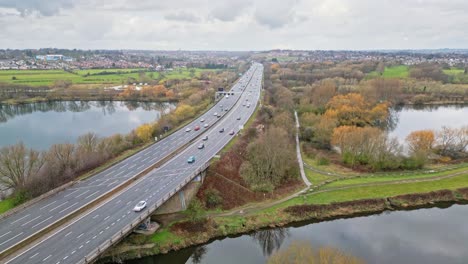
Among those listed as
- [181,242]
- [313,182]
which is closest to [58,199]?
[181,242]

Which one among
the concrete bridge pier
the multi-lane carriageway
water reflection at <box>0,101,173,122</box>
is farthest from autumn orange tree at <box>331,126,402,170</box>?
water reflection at <box>0,101,173,122</box>

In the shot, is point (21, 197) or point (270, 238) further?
point (270, 238)

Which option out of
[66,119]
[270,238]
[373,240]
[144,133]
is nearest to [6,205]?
[144,133]

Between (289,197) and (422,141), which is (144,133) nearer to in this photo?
(289,197)

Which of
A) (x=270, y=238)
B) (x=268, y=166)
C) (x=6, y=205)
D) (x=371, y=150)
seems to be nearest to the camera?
(x=6, y=205)

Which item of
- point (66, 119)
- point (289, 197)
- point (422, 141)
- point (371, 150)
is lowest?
point (289, 197)

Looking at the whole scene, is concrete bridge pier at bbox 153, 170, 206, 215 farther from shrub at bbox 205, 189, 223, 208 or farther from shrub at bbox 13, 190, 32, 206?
shrub at bbox 13, 190, 32, 206
